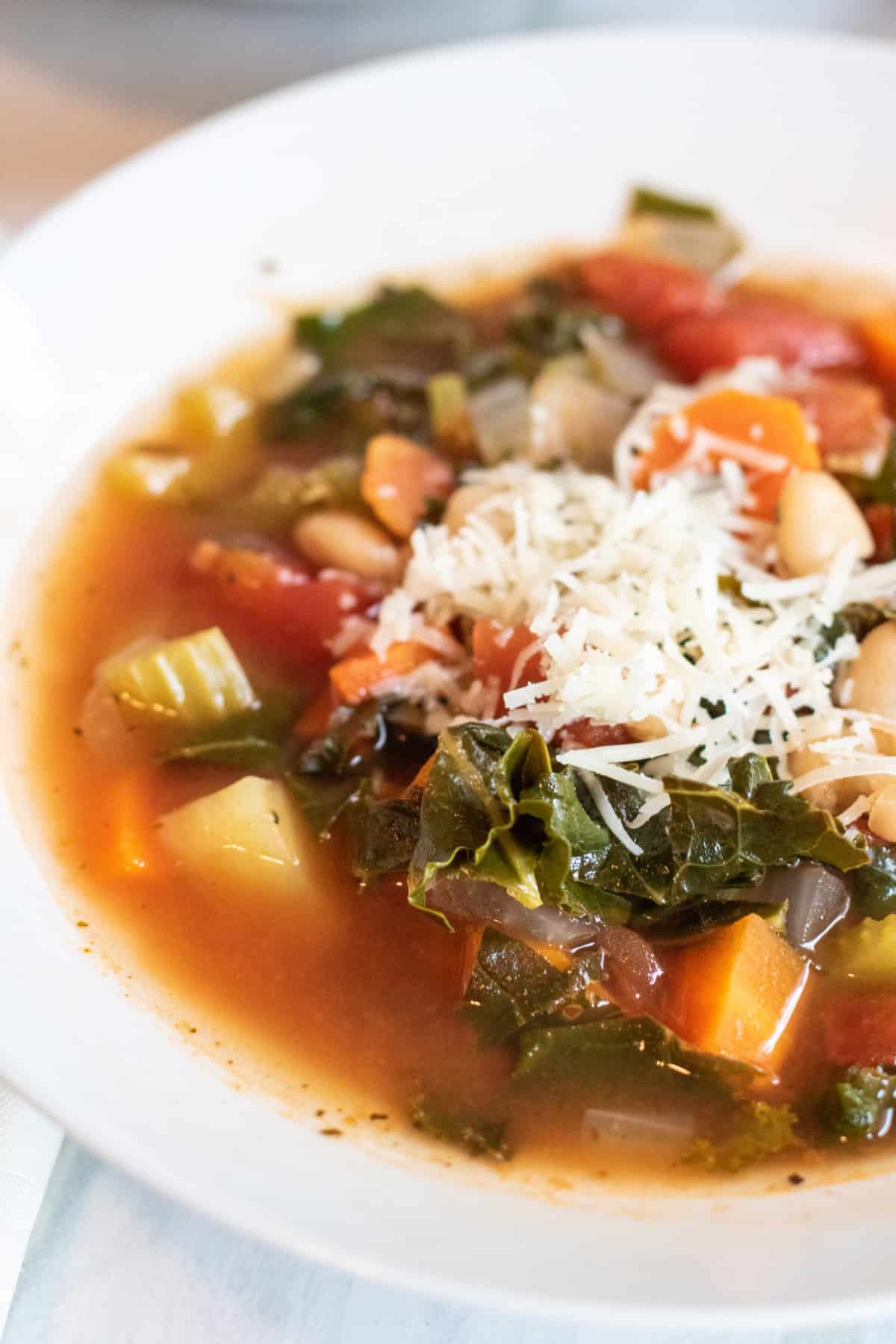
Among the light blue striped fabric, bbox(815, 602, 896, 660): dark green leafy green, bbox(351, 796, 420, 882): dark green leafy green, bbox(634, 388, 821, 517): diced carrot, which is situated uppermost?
bbox(634, 388, 821, 517): diced carrot

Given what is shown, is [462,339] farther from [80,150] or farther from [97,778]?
[97,778]

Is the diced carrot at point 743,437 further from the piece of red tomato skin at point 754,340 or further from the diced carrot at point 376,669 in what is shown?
the diced carrot at point 376,669

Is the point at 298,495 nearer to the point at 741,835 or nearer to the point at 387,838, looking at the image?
the point at 387,838

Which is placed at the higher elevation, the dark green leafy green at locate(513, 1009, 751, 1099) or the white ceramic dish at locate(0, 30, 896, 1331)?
the white ceramic dish at locate(0, 30, 896, 1331)

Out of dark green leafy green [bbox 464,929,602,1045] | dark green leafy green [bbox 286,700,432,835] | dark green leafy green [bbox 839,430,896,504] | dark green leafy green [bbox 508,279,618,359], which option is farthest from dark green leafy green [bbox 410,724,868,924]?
dark green leafy green [bbox 508,279,618,359]

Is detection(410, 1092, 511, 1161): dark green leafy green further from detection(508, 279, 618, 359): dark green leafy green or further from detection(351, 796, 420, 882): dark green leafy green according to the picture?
detection(508, 279, 618, 359): dark green leafy green

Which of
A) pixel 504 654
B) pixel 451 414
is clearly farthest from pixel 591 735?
pixel 451 414
